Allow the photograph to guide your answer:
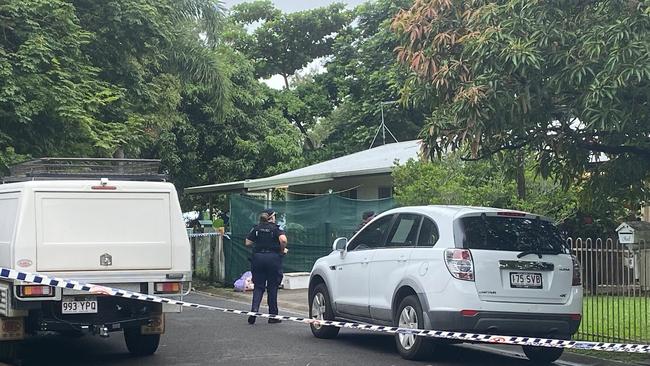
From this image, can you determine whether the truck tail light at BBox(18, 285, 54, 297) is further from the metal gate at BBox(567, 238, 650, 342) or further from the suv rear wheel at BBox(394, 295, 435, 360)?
the metal gate at BBox(567, 238, 650, 342)

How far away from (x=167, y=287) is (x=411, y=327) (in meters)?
2.71

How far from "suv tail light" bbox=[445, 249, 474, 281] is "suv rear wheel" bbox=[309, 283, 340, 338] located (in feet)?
9.15

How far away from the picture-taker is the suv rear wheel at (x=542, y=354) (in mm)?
9680

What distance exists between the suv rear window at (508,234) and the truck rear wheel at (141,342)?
3.72 meters

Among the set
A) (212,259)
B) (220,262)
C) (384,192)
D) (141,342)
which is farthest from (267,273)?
(384,192)

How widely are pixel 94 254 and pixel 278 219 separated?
1026 cm

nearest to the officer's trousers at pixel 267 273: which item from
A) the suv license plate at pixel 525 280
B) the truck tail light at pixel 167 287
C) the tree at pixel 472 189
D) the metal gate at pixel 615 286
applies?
the truck tail light at pixel 167 287

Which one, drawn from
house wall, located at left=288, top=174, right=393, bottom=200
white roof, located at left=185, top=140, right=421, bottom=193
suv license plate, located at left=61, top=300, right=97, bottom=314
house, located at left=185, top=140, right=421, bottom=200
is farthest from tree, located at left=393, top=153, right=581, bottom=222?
suv license plate, located at left=61, top=300, right=97, bottom=314

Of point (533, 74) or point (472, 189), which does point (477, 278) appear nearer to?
point (533, 74)

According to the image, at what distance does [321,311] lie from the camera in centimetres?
1149

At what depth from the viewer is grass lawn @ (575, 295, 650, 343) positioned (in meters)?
10.4

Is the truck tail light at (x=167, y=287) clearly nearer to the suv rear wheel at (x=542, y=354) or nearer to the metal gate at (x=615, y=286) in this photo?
the suv rear wheel at (x=542, y=354)

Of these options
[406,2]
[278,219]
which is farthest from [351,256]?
[406,2]

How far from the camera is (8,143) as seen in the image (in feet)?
51.1
